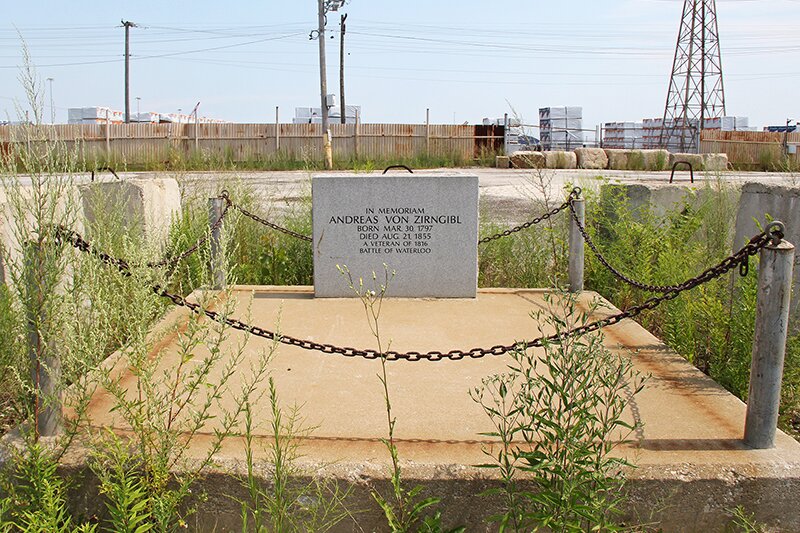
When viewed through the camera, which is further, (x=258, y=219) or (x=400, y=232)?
(x=258, y=219)

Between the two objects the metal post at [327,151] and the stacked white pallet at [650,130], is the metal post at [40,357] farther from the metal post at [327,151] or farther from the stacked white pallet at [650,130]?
the stacked white pallet at [650,130]

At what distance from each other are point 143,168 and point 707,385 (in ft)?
80.6

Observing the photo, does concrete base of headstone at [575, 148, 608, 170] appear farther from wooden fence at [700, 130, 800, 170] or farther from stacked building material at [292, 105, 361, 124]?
stacked building material at [292, 105, 361, 124]

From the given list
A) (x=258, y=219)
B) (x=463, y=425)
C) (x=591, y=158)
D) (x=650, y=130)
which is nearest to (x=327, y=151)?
(x=591, y=158)

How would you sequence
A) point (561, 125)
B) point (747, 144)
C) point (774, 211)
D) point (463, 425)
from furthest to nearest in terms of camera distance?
point (561, 125) → point (747, 144) → point (774, 211) → point (463, 425)

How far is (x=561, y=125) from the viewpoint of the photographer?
152 ft

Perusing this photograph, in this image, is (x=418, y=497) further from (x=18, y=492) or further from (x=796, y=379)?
(x=796, y=379)

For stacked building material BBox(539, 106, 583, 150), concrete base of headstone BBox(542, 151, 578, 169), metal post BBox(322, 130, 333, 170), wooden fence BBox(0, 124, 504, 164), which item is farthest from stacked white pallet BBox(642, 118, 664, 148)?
metal post BBox(322, 130, 333, 170)

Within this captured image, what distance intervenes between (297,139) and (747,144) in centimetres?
1912

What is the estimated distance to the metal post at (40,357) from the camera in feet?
10.5

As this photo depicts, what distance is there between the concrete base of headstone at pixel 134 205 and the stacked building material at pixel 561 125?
36004 millimetres

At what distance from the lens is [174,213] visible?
26.1 feet

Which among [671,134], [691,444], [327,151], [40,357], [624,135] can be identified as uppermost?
[624,135]

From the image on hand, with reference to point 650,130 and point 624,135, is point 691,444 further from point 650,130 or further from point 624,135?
point 624,135
